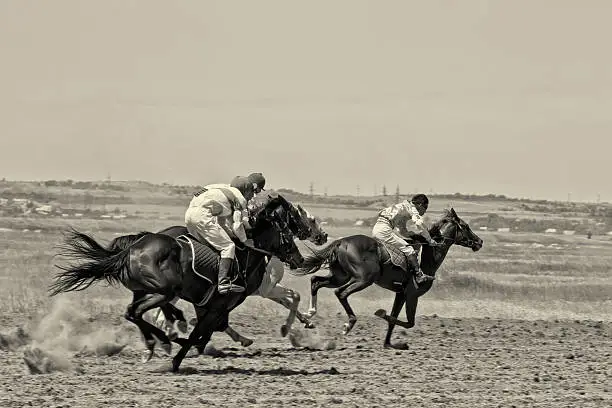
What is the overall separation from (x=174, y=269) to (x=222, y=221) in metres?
0.96

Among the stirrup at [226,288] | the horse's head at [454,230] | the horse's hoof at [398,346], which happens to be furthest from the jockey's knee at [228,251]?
the horse's head at [454,230]

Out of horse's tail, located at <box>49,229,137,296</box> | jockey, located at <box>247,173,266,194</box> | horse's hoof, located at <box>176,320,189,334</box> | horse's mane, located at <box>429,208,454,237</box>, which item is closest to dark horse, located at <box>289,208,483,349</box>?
horse's mane, located at <box>429,208,454,237</box>

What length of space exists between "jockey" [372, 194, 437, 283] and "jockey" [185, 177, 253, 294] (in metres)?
5.66

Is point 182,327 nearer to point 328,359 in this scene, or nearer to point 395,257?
point 328,359

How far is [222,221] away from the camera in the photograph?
1730cm

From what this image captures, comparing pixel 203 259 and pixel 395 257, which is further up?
pixel 203 259

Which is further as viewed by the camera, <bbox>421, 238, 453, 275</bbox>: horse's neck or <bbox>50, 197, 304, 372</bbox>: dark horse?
<bbox>421, 238, 453, 275</bbox>: horse's neck

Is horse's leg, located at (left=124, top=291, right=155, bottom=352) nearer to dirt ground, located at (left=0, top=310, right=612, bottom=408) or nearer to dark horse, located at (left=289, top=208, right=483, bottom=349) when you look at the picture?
dirt ground, located at (left=0, top=310, right=612, bottom=408)

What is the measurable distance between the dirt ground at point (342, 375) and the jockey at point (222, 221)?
122 cm

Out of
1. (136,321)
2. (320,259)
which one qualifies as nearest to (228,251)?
(136,321)

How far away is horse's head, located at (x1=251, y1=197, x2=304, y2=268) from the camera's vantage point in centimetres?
1733

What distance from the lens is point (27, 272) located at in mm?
38000

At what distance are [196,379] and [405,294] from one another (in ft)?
23.8

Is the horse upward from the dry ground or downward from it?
upward
